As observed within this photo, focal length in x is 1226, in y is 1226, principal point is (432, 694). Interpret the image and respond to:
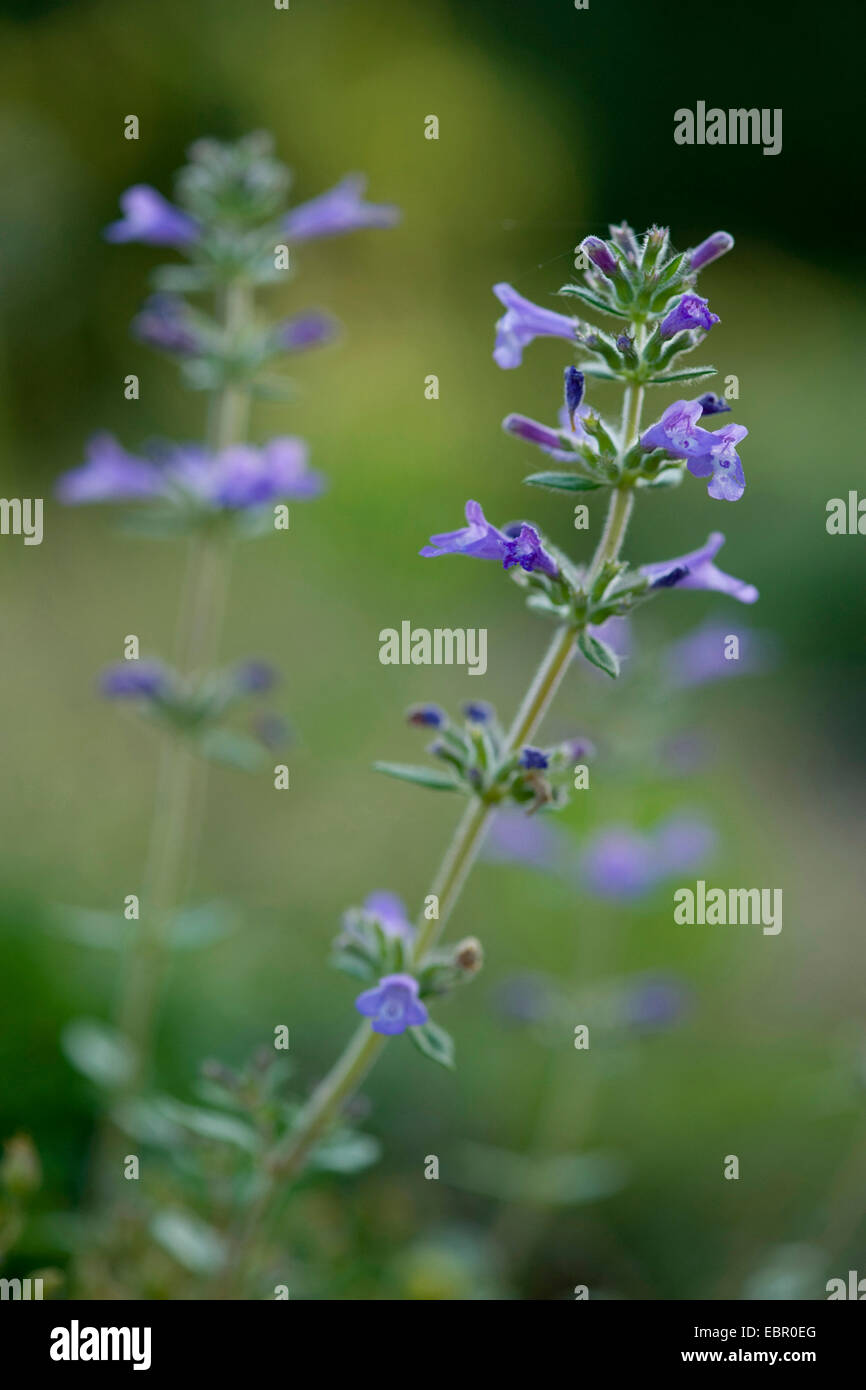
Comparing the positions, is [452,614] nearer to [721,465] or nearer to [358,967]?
[358,967]

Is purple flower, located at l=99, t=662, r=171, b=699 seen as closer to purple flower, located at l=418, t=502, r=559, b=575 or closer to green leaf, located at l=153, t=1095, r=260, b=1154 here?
green leaf, located at l=153, t=1095, r=260, b=1154

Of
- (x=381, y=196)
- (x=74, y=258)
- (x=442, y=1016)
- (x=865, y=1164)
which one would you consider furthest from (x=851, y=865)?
(x=74, y=258)

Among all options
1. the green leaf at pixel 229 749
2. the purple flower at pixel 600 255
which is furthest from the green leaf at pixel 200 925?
the purple flower at pixel 600 255

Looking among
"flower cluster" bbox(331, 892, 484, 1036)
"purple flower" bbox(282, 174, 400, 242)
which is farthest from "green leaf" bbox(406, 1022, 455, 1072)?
"purple flower" bbox(282, 174, 400, 242)

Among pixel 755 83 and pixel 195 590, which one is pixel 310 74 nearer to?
pixel 755 83

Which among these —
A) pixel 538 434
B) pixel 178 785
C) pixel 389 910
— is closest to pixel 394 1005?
pixel 389 910

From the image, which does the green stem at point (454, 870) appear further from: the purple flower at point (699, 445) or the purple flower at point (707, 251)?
the purple flower at point (707, 251)
